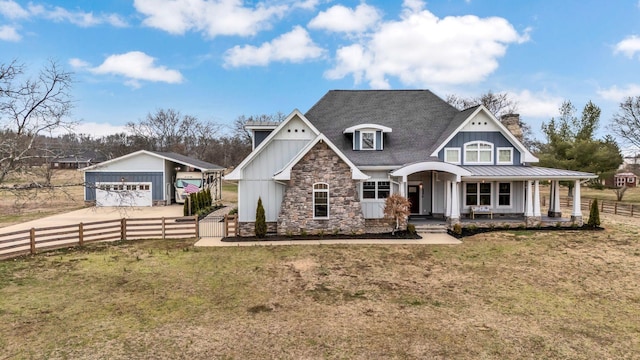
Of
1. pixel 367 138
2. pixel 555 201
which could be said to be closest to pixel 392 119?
pixel 367 138

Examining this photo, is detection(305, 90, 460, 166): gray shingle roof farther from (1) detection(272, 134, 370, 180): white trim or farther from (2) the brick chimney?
(2) the brick chimney

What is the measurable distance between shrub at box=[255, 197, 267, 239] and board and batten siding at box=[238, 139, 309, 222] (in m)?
0.68

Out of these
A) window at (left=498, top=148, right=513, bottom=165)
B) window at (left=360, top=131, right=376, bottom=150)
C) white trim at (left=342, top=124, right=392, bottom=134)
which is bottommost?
window at (left=498, top=148, right=513, bottom=165)

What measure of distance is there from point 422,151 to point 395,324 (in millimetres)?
13786

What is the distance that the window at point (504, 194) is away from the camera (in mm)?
19125

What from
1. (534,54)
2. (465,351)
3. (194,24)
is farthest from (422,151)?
(194,24)

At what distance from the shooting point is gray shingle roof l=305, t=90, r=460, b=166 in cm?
1914

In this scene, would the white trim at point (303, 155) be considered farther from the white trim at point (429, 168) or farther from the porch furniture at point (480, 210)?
the porch furniture at point (480, 210)

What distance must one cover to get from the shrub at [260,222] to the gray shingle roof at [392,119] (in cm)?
554

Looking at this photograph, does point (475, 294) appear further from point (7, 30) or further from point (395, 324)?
point (7, 30)

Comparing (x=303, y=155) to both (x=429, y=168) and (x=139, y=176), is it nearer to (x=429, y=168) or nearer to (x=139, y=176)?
(x=429, y=168)

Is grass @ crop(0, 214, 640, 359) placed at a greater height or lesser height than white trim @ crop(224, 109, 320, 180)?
lesser

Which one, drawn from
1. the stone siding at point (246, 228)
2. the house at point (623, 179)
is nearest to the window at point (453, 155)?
the stone siding at point (246, 228)

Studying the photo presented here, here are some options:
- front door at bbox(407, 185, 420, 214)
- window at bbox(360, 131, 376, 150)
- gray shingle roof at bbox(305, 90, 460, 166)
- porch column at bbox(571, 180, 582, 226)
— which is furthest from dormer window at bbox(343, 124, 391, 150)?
porch column at bbox(571, 180, 582, 226)
